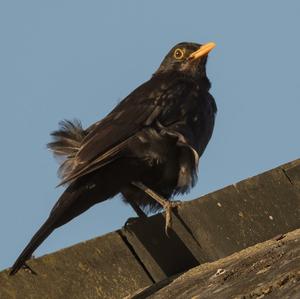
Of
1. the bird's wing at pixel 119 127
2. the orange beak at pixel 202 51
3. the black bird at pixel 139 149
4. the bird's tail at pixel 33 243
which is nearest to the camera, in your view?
the bird's tail at pixel 33 243

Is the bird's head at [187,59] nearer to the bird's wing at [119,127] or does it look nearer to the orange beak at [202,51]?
the orange beak at [202,51]

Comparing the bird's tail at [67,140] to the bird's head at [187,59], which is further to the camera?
the bird's head at [187,59]

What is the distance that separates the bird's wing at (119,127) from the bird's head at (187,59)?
58 cm

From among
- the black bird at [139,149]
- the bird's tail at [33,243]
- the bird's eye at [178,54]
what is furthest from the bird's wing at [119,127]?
the bird's eye at [178,54]

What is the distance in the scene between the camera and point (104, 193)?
6.34 meters

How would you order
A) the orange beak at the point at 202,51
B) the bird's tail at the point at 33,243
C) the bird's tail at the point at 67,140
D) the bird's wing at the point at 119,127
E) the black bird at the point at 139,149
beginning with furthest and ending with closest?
the orange beak at the point at 202,51 < the bird's tail at the point at 67,140 < the black bird at the point at 139,149 < the bird's wing at the point at 119,127 < the bird's tail at the point at 33,243

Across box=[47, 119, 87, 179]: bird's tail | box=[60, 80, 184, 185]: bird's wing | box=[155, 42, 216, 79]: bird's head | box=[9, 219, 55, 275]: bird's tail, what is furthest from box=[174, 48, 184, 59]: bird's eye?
box=[9, 219, 55, 275]: bird's tail

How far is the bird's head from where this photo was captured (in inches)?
306

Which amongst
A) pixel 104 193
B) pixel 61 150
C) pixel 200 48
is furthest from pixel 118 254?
pixel 200 48

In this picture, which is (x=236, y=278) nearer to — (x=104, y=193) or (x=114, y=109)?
(x=104, y=193)

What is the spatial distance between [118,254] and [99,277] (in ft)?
0.46

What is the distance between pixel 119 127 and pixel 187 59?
1.66 metres

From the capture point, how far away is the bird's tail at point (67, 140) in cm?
669

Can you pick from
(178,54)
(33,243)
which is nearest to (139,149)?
(33,243)
